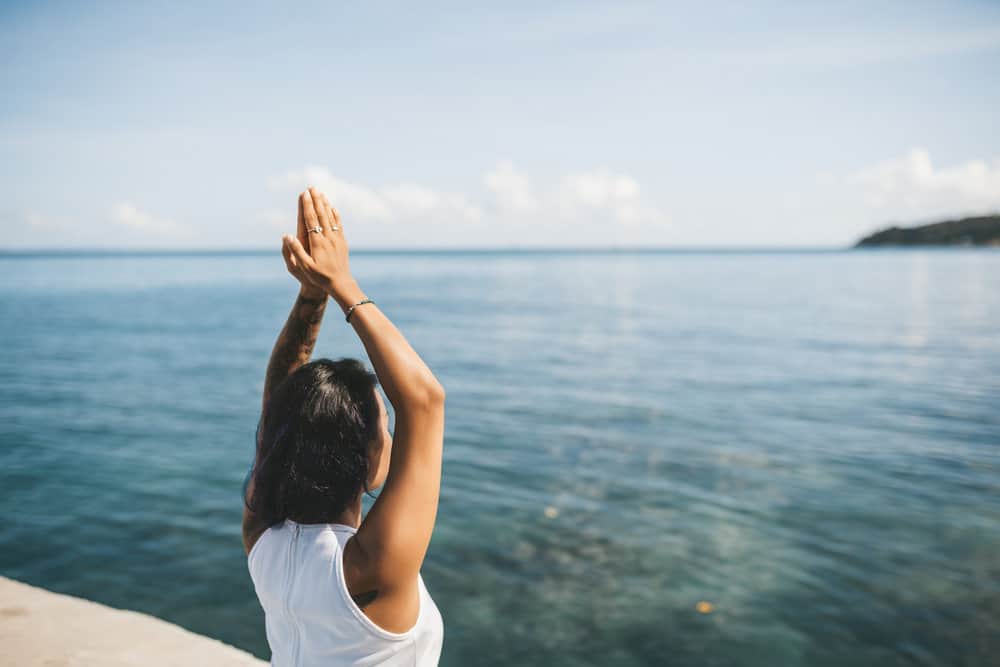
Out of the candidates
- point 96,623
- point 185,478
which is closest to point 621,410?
point 185,478

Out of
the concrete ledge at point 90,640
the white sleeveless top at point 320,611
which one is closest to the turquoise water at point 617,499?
the concrete ledge at point 90,640

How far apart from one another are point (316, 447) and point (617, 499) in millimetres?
9069

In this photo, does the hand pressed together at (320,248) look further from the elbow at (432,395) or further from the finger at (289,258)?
the elbow at (432,395)

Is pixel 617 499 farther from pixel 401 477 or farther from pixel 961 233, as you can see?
pixel 961 233

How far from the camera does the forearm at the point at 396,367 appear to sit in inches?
77.5

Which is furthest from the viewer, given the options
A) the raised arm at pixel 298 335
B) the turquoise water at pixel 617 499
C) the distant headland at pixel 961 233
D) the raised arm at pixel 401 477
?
the distant headland at pixel 961 233

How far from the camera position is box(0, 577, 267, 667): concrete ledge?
184 inches

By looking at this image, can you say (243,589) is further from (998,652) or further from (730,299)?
(730,299)

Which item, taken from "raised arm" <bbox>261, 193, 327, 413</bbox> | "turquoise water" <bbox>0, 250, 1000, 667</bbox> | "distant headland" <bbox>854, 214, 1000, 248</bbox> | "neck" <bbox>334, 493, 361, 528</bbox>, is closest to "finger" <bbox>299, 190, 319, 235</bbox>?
"raised arm" <bbox>261, 193, 327, 413</bbox>

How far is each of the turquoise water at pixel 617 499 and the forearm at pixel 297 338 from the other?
486cm

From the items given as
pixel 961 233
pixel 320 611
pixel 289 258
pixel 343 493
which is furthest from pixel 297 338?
pixel 961 233

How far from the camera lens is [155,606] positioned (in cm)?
741

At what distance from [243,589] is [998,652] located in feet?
26.5

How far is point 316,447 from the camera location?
2150 millimetres
